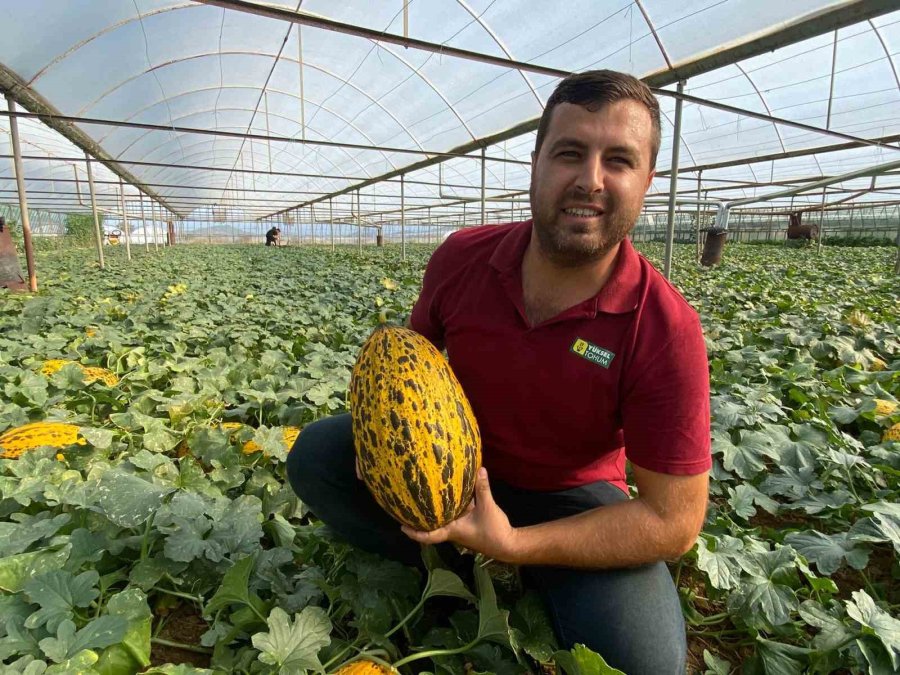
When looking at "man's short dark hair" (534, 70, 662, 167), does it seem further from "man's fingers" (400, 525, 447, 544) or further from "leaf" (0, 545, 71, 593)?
"leaf" (0, 545, 71, 593)

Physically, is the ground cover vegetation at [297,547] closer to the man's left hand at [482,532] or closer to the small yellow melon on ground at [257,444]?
the small yellow melon on ground at [257,444]

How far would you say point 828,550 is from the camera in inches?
70.6

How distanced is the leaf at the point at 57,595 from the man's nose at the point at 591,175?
1734 mm

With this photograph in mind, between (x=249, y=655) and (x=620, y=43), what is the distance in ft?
27.2

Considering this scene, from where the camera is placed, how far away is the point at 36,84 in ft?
29.9

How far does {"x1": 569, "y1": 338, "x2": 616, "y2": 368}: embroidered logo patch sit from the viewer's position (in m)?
1.62

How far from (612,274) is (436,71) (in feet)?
33.5

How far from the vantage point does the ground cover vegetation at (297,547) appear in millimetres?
1399

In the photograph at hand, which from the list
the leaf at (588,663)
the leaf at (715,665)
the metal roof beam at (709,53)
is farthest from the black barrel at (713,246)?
the leaf at (588,663)

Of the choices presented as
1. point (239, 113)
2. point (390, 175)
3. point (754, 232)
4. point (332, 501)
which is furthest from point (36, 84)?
point (754, 232)

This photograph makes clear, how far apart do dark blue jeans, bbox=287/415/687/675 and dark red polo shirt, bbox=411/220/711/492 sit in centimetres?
9

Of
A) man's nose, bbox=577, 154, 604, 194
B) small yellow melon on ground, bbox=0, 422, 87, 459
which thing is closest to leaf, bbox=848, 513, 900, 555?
man's nose, bbox=577, 154, 604, 194

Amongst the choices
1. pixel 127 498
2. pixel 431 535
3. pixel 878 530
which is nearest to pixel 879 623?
pixel 878 530

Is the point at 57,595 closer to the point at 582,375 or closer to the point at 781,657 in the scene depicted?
the point at 582,375
